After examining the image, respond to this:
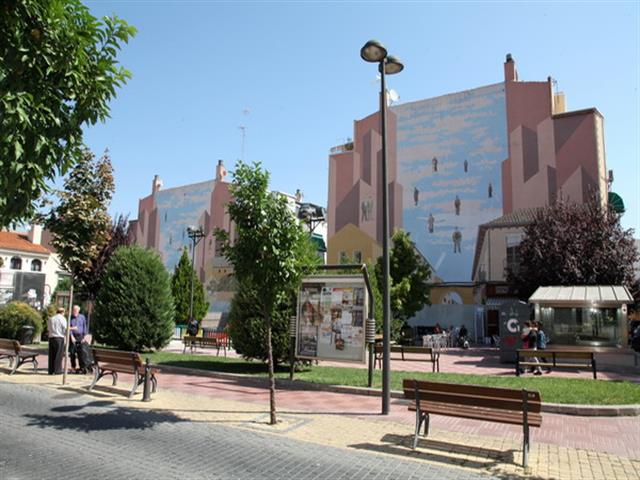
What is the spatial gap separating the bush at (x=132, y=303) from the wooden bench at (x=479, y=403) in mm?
13837

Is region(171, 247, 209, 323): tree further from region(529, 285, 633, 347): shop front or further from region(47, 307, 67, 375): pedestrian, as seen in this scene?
region(529, 285, 633, 347): shop front

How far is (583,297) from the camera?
64.4 ft

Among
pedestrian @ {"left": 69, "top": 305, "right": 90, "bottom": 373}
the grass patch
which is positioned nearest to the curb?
the grass patch

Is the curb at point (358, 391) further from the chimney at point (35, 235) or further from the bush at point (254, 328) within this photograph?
the chimney at point (35, 235)

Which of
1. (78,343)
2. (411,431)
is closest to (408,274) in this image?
(78,343)

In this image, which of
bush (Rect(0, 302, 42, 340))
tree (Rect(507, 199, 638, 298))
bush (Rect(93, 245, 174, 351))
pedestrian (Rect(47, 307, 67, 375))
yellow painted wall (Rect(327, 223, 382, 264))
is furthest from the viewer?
yellow painted wall (Rect(327, 223, 382, 264))

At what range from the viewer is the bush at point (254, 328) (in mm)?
13953

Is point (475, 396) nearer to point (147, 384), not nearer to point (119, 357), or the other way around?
point (147, 384)

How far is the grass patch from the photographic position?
1020 centimetres

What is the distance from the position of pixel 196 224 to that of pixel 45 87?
5502 cm

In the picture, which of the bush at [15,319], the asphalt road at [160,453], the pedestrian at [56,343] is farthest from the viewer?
the bush at [15,319]

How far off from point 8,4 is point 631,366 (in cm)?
2031

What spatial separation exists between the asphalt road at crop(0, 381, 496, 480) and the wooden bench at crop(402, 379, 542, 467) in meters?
0.88

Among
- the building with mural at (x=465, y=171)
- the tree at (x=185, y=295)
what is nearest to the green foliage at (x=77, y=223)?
the building with mural at (x=465, y=171)
